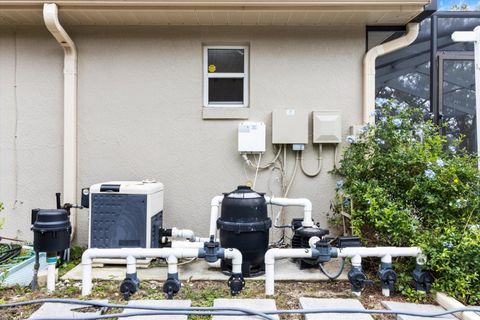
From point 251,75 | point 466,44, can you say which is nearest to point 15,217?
point 251,75

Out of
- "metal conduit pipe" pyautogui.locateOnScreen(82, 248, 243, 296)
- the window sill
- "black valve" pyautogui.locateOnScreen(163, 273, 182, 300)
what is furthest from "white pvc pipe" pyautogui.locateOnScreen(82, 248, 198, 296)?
the window sill

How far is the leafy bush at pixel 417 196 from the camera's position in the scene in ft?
9.66

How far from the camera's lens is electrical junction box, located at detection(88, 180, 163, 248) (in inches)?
143

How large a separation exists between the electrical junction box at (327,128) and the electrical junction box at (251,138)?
642 millimetres

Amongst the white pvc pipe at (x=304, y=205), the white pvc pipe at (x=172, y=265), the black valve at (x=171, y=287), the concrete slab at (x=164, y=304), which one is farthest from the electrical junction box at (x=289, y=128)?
the concrete slab at (x=164, y=304)

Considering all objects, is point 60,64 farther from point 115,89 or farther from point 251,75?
point 251,75

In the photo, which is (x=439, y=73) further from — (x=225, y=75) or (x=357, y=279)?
(x=357, y=279)

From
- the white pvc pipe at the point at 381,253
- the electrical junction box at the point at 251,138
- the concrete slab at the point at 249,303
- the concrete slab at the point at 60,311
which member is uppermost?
the electrical junction box at the point at 251,138

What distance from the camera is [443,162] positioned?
343cm

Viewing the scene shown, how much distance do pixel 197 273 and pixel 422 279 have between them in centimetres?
201

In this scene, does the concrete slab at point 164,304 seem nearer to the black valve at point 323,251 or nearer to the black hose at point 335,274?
the black valve at point 323,251

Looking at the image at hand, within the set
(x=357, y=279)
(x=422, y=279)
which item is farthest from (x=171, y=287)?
(x=422, y=279)

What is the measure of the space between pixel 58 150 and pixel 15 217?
3.22ft

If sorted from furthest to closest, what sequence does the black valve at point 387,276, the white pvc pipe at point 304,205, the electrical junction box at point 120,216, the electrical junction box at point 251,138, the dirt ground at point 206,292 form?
the electrical junction box at point 251,138, the white pvc pipe at point 304,205, the electrical junction box at point 120,216, the black valve at point 387,276, the dirt ground at point 206,292
